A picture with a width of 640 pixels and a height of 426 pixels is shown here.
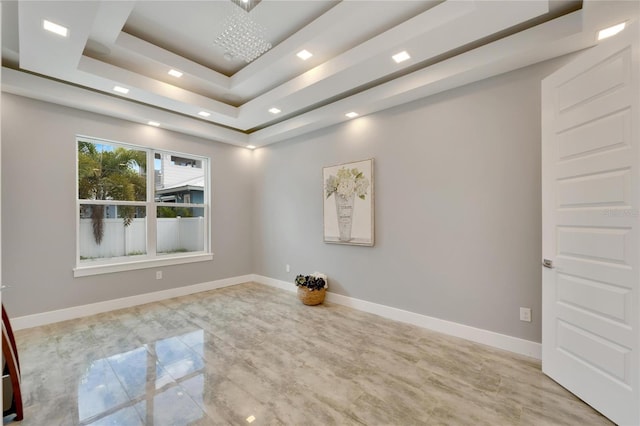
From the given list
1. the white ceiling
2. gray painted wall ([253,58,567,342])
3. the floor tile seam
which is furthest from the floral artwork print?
the floor tile seam

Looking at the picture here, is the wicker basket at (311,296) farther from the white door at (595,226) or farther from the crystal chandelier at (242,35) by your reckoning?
the crystal chandelier at (242,35)

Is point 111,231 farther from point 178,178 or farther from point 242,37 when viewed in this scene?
point 242,37

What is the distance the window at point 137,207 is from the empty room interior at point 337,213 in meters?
0.03

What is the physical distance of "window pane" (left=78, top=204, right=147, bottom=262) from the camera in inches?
152

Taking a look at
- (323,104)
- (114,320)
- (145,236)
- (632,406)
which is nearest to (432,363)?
(632,406)

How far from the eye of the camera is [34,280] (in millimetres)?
3354

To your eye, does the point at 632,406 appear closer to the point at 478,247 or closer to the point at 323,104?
the point at 478,247

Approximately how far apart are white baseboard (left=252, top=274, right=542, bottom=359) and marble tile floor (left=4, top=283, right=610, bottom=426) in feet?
0.28

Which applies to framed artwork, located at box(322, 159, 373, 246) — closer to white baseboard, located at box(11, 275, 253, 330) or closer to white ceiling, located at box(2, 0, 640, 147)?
white ceiling, located at box(2, 0, 640, 147)

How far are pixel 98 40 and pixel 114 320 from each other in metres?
3.18

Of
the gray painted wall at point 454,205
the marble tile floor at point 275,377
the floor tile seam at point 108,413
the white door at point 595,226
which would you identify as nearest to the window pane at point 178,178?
the marble tile floor at point 275,377

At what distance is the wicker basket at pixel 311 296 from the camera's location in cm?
410

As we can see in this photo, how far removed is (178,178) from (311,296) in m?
3.02

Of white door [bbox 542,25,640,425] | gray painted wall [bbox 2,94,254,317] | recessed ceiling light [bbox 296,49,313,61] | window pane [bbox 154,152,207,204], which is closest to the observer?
white door [bbox 542,25,640,425]
